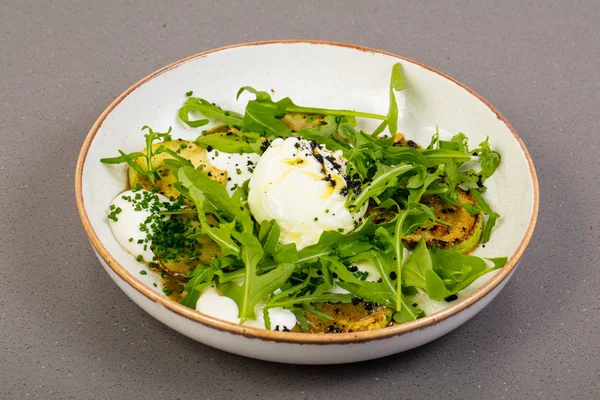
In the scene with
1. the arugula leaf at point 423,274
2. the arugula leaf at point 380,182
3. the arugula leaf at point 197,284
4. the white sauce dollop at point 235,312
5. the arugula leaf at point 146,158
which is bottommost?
the white sauce dollop at point 235,312

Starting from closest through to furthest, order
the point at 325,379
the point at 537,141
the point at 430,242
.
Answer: the point at 325,379, the point at 430,242, the point at 537,141

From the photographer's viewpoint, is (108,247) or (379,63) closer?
(108,247)

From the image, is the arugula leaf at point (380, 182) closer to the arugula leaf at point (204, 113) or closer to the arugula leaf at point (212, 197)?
the arugula leaf at point (212, 197)

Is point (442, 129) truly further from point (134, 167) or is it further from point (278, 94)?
point (134, 167)

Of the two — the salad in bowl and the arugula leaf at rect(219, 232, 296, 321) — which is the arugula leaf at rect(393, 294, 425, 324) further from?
the arugula leaf at rect(219, 232, 296, 321)

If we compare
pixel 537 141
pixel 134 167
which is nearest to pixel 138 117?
pixel 134 167

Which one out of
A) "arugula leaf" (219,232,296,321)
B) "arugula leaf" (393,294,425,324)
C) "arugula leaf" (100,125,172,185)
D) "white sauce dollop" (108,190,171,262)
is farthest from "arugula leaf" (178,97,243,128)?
"arugula leaf" (393,294,425,324)

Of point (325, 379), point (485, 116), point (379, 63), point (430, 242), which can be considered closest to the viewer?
point (325, 379)

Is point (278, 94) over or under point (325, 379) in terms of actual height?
over

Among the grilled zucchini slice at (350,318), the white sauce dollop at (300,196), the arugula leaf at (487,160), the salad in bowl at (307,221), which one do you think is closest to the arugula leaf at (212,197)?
the salad in bowl at (307,221)
